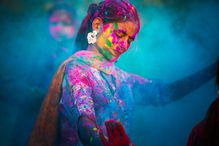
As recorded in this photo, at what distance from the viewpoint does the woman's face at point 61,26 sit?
224cm

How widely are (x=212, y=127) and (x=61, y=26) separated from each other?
4.40ft

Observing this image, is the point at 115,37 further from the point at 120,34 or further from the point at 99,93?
the point at 99,93

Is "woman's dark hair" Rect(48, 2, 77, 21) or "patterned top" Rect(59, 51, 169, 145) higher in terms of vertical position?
"woman's dark hair" Rect(48, 2, 77, 21)

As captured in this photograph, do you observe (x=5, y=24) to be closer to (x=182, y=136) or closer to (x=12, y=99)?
(x=12, y=99)

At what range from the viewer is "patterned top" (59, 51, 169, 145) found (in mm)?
1934

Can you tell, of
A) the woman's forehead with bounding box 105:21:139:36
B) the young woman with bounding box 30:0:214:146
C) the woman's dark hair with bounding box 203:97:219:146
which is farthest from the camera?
the woman's forehead with bounding box 105:21:139:36

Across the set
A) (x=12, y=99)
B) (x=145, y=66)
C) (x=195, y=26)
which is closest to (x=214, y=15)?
(x=195, y=26)

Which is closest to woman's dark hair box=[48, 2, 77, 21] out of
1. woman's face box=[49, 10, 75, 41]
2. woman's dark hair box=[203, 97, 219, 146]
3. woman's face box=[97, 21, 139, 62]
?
woman's face box=[49, 10, 75, 41]

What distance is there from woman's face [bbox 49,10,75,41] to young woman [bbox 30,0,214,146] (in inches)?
3.5

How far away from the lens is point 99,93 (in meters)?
2.06

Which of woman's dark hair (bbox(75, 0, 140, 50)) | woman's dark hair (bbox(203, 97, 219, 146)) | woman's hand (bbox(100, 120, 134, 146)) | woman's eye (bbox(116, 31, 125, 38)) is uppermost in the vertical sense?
woman's dark hair (bbox(75, 0, 140, 50))

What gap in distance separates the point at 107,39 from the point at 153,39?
452 millimetres

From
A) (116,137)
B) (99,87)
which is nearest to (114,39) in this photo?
(99,87)

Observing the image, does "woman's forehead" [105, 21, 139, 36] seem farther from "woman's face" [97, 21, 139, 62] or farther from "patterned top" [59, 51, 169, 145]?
"patterned top" [59, 51, 169, 145]
